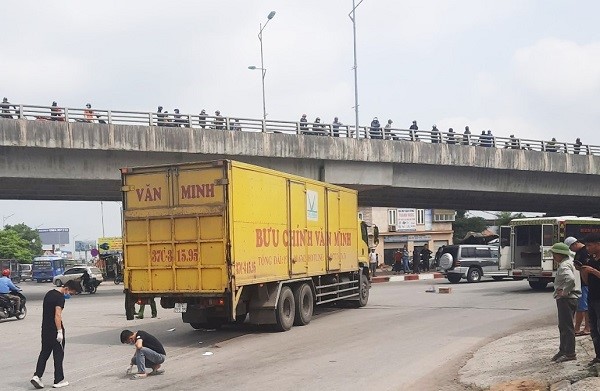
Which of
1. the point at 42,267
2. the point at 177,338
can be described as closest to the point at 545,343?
the point at 177,338

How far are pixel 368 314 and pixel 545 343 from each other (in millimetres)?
7032

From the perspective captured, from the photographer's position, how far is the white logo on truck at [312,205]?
16547mm

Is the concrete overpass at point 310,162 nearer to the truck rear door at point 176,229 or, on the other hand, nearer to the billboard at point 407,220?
the truck rear door at point 176,229

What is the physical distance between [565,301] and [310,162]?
24816 millimetres

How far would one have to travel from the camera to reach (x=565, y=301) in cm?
947

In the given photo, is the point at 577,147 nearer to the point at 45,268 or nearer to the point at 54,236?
the point at 45,268

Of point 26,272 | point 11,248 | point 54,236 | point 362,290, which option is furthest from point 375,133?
point 54,236

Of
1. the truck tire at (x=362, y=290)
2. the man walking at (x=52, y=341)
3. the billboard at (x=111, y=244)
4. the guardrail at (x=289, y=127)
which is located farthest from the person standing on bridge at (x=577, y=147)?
the billboard at (x=111, y=244)

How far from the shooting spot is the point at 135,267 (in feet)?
44.8

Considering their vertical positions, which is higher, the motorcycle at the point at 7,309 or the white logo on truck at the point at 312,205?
the white logo on truck at the point at 312,205

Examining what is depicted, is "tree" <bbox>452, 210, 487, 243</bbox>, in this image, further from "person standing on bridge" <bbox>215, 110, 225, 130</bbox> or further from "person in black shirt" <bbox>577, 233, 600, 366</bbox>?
"person in black shirt" <bbox>577, 233, 600, 366</bbox>

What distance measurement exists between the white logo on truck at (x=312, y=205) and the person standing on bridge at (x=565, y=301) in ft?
24.8

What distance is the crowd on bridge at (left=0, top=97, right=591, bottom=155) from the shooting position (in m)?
28.1

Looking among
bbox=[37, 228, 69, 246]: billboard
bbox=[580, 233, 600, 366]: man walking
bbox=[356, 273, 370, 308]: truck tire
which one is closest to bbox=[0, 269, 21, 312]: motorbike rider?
bbox=[356, 273, 370, 308]: truck tire
